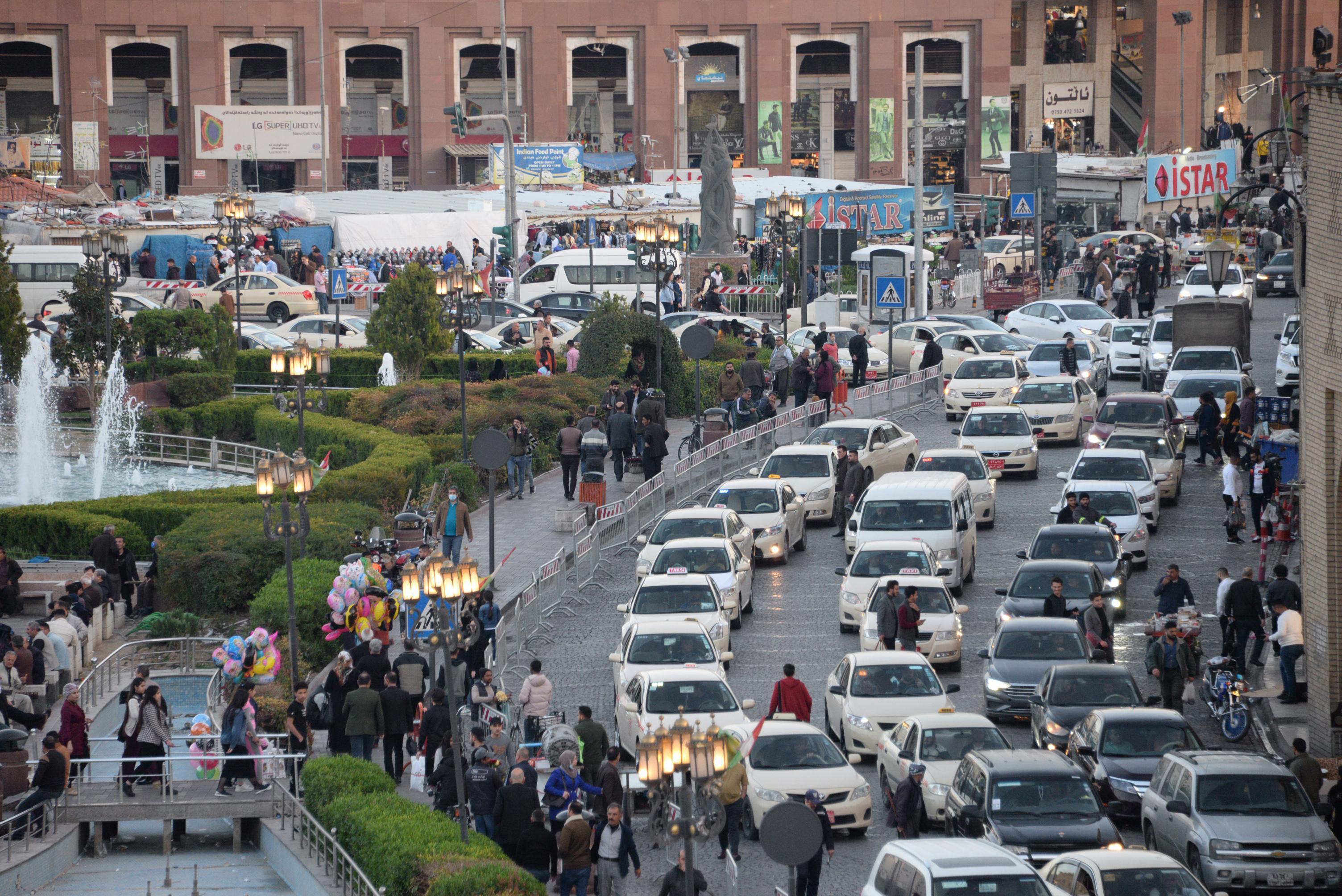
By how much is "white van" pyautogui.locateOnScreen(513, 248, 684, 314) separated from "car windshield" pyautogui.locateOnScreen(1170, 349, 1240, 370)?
20320 mm

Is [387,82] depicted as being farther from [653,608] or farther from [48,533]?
[653,608]

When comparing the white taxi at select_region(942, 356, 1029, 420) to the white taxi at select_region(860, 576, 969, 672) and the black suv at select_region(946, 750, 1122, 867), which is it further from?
→ the black suv at select_region(946, 750, 1122, 867)

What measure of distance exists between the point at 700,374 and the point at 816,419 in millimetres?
5346

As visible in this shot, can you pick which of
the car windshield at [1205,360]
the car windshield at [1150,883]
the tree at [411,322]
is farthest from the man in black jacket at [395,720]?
the tree at [411,322]

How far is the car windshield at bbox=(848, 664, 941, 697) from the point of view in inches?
792

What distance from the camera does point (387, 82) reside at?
90375 millimetres

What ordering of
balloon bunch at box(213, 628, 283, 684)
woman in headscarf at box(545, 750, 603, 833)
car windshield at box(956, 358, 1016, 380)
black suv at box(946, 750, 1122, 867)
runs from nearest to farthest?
black suv at box(946, 750, 1122, 867), woman in headscarf at box(545, 750, 603, 833), balloon bunch at box(213, 628, 283, 684), car windshield at box(956, 358, 1016, 380)

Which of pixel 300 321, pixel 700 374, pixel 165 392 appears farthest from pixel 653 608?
pixel 300 321

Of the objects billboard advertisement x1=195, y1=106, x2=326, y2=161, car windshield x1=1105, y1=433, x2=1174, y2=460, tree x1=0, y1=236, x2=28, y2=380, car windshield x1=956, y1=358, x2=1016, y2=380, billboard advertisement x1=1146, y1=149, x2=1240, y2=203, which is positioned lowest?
car windshield x1=1105, y1=433, x2=1174, y2=460

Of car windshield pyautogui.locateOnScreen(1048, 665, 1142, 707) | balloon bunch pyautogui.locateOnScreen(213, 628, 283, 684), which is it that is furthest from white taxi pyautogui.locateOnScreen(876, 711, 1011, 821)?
balloon bunch pyautogui.locateOnScreen(213, 628, 283, 684)

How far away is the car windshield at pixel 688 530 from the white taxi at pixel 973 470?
13.6ft

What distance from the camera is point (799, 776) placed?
58.2ft

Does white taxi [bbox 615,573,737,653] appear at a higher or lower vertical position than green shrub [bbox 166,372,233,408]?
lower

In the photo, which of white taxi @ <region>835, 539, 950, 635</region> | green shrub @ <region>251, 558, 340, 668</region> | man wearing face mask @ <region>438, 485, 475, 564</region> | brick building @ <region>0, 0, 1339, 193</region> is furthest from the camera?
brick building @ <region>0, 0, 1339, 193</region>
